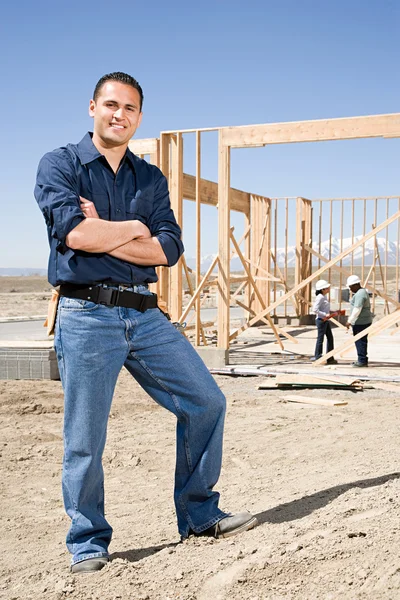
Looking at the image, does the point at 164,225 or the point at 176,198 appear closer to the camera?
the point at 164,225

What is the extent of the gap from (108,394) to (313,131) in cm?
773

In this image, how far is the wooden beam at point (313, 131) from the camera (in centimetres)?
964

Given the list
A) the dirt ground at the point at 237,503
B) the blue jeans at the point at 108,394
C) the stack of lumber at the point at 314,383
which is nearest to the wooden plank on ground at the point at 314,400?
the dirt ground at the point at 237,503

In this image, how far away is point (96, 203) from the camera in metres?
3.16

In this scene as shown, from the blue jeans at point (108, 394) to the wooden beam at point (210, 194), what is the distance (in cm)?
1101

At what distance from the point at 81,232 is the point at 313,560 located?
1.71 m

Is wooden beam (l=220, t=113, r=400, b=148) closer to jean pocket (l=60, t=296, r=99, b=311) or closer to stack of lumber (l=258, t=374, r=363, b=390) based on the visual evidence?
stack of lumber (l=258, t=374, r=363, b=390)

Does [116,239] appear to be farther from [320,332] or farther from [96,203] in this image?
[320,332]

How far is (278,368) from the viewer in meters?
10.2

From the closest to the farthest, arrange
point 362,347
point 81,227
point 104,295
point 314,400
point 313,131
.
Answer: point 81,227 → point 104,295 → point 314,400 → point 313,131 → point 362,347

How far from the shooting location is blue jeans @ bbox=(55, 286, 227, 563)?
3057 mm

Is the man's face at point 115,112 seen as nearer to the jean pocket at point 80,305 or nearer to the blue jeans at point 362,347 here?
the jean pocket at point 80,305

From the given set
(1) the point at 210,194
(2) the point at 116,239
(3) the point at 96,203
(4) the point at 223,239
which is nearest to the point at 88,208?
(3) the point at 96,203

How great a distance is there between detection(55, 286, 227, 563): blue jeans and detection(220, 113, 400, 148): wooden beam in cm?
733
